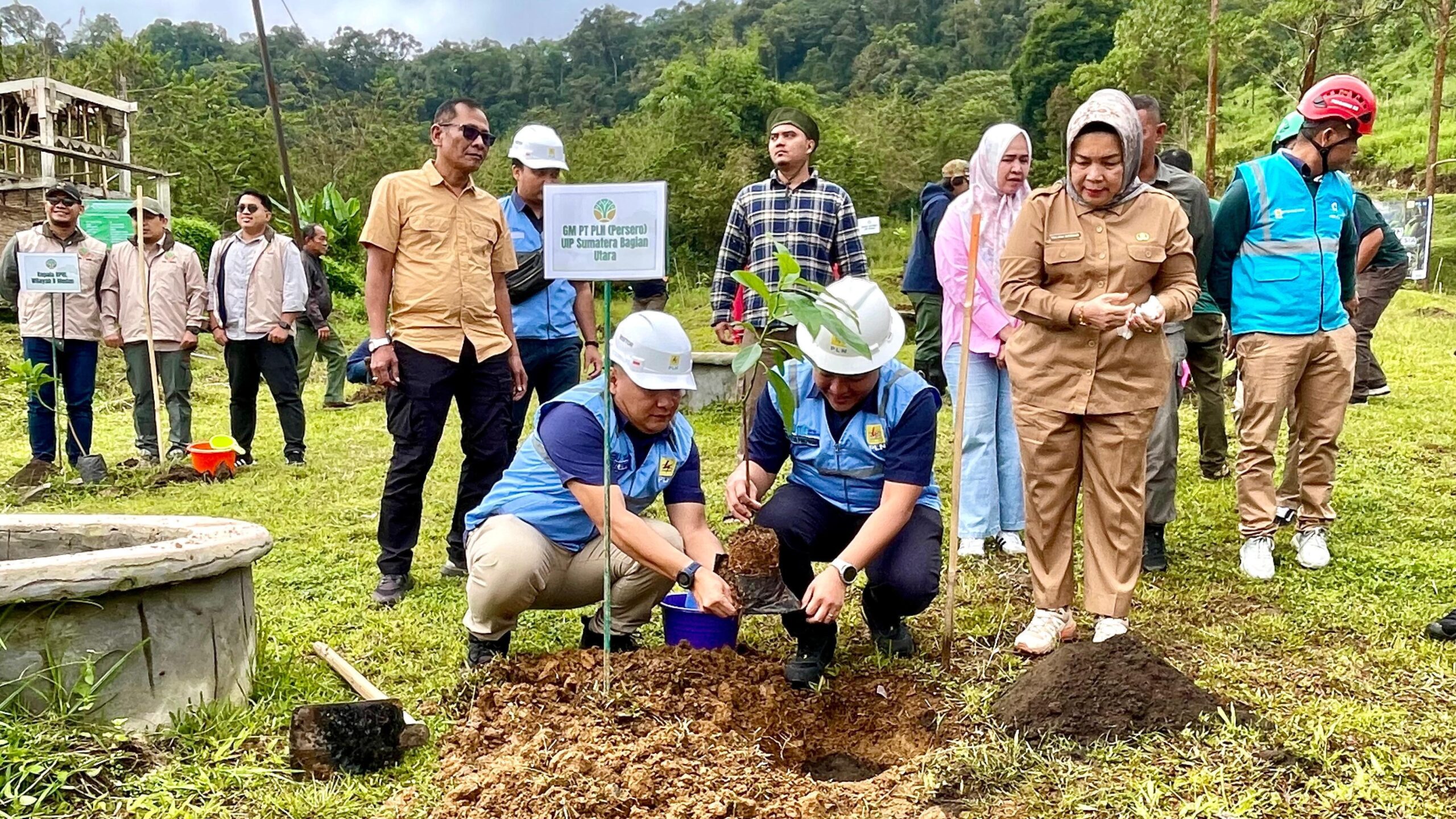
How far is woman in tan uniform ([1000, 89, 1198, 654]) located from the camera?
2969 mm

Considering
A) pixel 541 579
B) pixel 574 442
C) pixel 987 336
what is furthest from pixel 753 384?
pixel 987 336

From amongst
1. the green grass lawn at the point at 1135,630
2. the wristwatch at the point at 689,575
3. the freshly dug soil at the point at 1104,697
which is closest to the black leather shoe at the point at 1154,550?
the green grass lawn at the point at 1135,630

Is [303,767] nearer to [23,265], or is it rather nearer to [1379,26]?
[23,265]

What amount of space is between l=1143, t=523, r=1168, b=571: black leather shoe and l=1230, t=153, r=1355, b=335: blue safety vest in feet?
2.67

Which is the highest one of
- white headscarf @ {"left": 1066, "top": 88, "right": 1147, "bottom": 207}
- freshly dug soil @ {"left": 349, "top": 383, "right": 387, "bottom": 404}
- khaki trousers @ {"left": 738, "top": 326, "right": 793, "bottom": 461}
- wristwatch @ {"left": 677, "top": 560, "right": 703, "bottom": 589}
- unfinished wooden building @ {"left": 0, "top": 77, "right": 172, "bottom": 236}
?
unfinished wooden building @ {"left": 0, "top": 77, "right": 172, "bottom": 236}

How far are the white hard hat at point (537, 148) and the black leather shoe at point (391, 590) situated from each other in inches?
68.3

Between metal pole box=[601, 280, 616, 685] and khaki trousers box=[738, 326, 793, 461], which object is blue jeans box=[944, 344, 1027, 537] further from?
metal pole box=[601, 280, 616, 685]

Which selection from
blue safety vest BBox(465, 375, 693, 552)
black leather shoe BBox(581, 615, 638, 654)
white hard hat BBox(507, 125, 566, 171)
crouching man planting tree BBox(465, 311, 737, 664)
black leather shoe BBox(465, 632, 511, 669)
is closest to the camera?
crouching man planting tree BBox(465, 311, 737, 664)

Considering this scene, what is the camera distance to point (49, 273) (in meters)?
6.10

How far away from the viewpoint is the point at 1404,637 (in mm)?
3330

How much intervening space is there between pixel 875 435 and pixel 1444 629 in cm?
184

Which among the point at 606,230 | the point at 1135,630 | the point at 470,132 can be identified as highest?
the point at 470,132

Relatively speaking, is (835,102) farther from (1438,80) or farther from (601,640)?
(601,640)

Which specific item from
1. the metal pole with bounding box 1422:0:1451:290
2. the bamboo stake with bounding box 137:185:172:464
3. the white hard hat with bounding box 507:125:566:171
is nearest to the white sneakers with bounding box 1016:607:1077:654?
the white hard hat with bounding box 507:125:566:171
